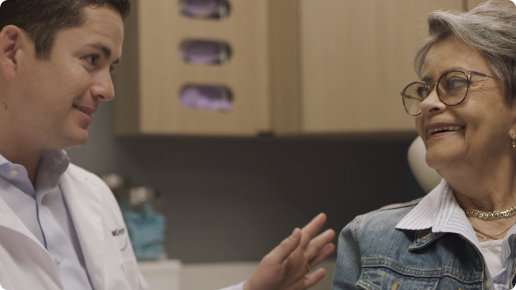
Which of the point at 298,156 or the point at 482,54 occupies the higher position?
the point at 482,54

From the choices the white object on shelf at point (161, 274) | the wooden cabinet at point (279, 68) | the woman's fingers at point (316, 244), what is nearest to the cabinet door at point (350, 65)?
the wooden cabinet at point (279, 68)

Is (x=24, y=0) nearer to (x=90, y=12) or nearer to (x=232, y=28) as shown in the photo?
(x=90, y=12)

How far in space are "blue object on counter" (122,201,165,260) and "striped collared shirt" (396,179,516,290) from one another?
1.12 meters

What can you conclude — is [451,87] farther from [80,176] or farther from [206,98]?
[206,98]

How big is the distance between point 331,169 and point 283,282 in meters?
1.09

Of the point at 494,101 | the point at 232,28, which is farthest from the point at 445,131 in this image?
the point at 232,28

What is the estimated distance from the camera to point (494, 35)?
1009 mm

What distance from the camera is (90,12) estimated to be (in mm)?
1168

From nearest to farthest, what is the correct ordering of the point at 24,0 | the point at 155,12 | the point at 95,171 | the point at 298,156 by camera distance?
the point at 24,0
the point at 155,12
the point at 95,171
the point at 298,156

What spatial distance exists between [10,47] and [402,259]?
0.91 m

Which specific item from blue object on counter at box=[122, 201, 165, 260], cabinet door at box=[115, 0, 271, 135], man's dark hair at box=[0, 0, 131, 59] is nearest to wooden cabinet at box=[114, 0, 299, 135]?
cabinet door at box=[115, 0, 271, 135]

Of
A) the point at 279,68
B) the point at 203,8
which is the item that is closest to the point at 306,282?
the point at 279,68

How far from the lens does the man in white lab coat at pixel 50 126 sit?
109 cm

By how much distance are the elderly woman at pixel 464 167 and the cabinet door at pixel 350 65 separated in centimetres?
63
